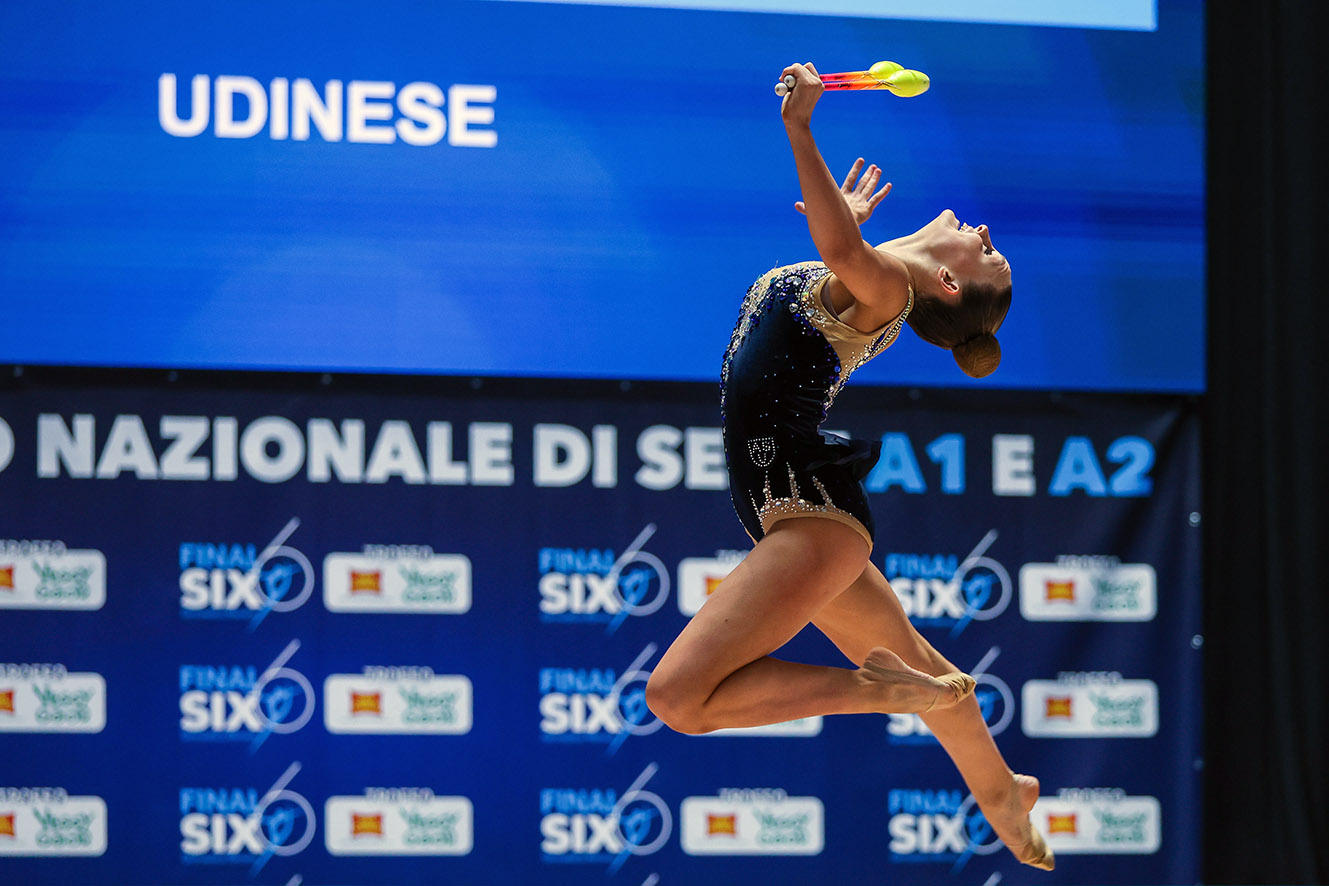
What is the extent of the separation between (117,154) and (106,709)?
1846 millimetres

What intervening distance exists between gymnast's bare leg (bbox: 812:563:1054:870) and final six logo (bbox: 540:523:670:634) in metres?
1.52

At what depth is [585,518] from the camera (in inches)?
187

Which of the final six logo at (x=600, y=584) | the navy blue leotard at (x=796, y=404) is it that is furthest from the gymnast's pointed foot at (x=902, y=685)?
the final six logo at (x=600, y=584)

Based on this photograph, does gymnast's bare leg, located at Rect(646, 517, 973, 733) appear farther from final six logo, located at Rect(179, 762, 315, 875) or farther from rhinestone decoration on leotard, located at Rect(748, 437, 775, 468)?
final six logo, located at Rect(179, 762, 315, 875)

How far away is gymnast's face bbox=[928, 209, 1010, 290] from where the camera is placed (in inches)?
118

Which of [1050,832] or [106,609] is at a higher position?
[106,609]

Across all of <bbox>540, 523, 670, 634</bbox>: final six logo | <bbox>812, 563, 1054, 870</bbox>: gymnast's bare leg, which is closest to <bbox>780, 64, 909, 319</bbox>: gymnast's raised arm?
<bbox>812, 563, 1054, 870</bbox>: gymnast's bare leg

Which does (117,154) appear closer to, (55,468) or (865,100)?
(55,468)

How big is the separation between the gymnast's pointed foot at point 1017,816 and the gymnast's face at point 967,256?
4.05 ft

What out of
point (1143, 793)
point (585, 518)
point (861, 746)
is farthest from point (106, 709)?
point (1143, 793)

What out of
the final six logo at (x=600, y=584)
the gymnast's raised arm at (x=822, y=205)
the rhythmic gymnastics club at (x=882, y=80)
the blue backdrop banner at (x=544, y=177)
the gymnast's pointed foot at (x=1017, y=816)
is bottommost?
the gymnast's pointed foot at (x=1017, y=816)

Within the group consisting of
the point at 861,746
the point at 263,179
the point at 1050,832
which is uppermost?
the point at 263,179

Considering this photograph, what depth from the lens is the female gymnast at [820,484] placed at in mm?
2766

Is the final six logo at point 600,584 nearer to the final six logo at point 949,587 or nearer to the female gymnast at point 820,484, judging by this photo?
the final six logo at point 949,587
